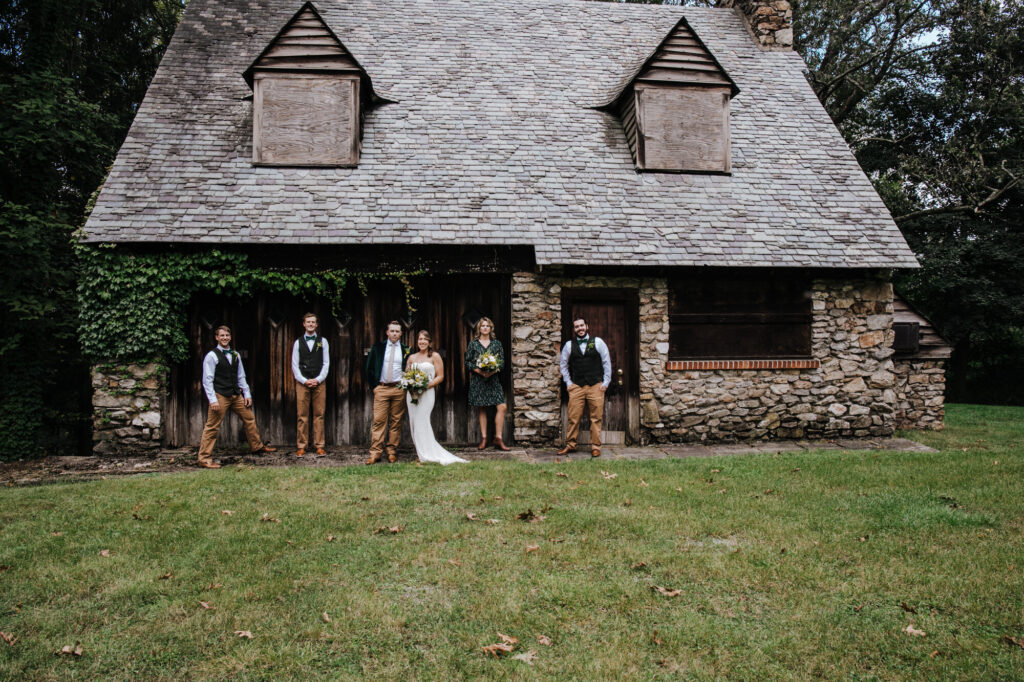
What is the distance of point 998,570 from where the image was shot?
4711 mm

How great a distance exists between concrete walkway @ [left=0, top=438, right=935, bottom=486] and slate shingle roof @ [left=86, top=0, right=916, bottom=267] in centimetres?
287

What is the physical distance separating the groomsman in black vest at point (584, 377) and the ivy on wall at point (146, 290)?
3991 mm

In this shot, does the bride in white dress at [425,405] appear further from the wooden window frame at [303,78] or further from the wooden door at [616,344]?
the wooden window frame at [303,78]

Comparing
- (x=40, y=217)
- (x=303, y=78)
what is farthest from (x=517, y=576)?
(x=40, y=217)

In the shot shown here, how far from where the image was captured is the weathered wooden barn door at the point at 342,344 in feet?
31.5

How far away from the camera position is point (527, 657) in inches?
141

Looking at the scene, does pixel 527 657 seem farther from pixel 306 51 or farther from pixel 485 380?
pixel 306 51

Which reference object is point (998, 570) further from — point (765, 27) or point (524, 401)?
point (765, 27)

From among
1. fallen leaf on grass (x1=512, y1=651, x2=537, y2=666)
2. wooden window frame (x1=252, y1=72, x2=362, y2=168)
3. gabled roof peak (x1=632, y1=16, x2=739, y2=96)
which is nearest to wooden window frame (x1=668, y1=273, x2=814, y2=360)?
gabled roof peak (x1=632, y1=16, x2=739, y2=96)

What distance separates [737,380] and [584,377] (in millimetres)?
2763

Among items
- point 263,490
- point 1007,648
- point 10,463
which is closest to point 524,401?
point 263,490

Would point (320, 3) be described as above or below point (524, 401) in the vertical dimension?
above

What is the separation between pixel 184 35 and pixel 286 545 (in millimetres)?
11010

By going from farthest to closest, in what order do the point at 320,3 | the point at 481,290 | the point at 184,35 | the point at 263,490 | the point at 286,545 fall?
the point at 320,3 < the point at 184,35 < the point at 481,290 < the point at 263,490 < the point at 286,545
